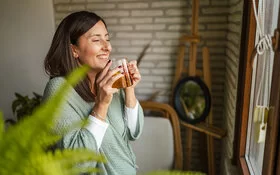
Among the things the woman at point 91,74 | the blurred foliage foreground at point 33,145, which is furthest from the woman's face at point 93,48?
the blurred foliage foreground at point 33,145

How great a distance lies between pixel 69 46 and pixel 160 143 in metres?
1.13

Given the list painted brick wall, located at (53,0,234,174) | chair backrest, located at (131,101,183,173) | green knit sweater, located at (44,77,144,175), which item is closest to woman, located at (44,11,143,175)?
green knit sweater, located at (44,77,144,175)

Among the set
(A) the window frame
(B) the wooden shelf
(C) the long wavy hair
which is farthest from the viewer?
(B) the wooden shelf

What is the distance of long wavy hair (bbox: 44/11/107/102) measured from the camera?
109 centimetres

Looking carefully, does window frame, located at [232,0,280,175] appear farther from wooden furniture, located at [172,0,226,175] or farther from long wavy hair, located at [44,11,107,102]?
long wavy hair, located at [44,11,107,102]

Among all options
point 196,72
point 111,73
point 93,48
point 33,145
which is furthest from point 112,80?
point 196,72

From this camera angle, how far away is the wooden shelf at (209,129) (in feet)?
5.94

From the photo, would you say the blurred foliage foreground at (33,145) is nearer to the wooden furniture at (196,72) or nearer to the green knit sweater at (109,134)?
the green knit sweater at (109,134)

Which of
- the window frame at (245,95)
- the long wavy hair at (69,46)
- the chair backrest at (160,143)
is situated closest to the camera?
the window frame at (245,95)

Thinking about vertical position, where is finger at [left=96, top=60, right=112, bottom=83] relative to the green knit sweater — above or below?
above

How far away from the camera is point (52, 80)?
1040 mm

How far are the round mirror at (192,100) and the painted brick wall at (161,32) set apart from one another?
7.5 inches

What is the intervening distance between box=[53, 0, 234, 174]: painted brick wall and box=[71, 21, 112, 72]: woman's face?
3.15ft

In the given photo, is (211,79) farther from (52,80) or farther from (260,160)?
(52,80)
